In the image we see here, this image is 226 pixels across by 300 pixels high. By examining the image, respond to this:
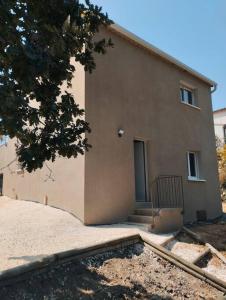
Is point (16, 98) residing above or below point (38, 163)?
above

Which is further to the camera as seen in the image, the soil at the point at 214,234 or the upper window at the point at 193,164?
the upper window at the point at 193,164

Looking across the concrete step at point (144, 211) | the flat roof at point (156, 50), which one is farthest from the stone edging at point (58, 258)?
the flat roof at point (156, 50)

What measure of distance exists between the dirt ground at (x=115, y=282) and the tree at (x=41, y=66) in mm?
1839

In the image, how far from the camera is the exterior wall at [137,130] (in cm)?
1013

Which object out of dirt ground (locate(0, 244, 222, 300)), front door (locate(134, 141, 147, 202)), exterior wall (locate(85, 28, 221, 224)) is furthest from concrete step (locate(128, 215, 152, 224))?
dirt ground (locate(0, 244, 222, 300))

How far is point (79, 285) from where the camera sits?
17.0ft

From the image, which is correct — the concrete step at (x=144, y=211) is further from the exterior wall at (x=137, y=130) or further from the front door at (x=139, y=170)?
the front door at (x=139, y=170)

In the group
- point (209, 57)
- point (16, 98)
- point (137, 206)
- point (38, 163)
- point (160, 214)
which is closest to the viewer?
point (16, 98)

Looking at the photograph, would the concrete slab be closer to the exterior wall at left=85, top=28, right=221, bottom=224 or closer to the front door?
the exterior wall at left=85, top=28, right=221, bottom=224

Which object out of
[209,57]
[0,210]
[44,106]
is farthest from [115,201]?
[209,57]

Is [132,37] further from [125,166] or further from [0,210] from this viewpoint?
[0,210]

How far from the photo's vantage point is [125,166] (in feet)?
35.6

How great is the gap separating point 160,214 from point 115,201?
153 centimetres

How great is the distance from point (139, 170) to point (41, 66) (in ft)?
26.6
